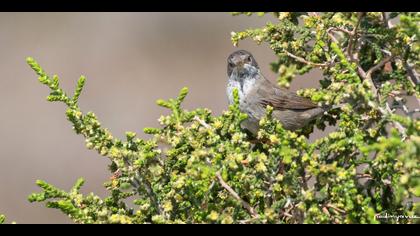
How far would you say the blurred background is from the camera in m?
12.7

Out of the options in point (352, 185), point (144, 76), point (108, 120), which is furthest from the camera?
point (144, 76)

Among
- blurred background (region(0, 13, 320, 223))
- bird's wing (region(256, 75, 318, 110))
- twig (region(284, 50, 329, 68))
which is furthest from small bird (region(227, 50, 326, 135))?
blurred background (region(0, 13, 320, 223))

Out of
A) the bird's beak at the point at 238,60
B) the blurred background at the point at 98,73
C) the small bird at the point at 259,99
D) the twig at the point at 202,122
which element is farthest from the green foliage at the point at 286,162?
the blurred background at the point at 98,73

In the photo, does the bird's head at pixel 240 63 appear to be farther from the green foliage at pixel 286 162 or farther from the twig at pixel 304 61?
the green foliage at pixel 286 162

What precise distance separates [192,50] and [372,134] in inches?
485

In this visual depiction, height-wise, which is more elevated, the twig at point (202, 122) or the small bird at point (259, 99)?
the small bird at point (259, 99)

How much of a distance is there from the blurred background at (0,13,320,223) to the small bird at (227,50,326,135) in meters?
6.45

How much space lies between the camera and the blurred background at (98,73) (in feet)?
41.5

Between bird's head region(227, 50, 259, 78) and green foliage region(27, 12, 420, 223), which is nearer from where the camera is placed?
green foliage region(27, 12, 420, 223)

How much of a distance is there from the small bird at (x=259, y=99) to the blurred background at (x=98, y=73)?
21.2ft

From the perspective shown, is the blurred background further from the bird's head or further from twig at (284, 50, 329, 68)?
twig at (284, 50, 329, 68)

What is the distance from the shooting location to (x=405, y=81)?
12.1 feet

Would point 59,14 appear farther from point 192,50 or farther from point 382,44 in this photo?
point 382,44

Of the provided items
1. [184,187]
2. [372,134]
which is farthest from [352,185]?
[184,187]
